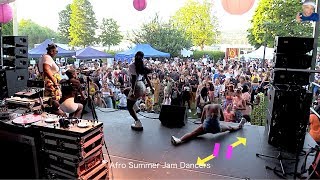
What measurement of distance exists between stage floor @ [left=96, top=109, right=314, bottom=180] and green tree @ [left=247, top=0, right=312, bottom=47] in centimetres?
871

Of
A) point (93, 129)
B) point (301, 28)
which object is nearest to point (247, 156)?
point (93, 129)

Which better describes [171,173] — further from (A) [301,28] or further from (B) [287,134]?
(A) [301,28]

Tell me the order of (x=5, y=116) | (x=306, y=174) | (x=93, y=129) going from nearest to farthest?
(x=93, y=129) → (x=5, y=116) → (x=306, y=174)

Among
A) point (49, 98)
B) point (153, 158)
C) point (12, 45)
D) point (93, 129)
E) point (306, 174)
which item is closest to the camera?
point (93, 129)

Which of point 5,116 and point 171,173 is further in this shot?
point 171,173

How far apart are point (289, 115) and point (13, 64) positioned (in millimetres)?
5896

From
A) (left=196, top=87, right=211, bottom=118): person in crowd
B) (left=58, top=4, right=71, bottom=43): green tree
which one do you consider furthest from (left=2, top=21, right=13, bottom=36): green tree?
(left=58, top=4, right=71, bottom=43): green tree

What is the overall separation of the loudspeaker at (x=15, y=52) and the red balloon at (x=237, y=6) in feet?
15.9

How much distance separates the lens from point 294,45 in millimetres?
3969

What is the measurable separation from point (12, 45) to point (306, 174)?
6292mm

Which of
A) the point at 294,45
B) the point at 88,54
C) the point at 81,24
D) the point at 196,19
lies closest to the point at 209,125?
the point at 294,45

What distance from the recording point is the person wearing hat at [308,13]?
4391 mm

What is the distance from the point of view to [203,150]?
363 centimetres

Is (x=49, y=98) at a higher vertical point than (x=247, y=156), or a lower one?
higher
